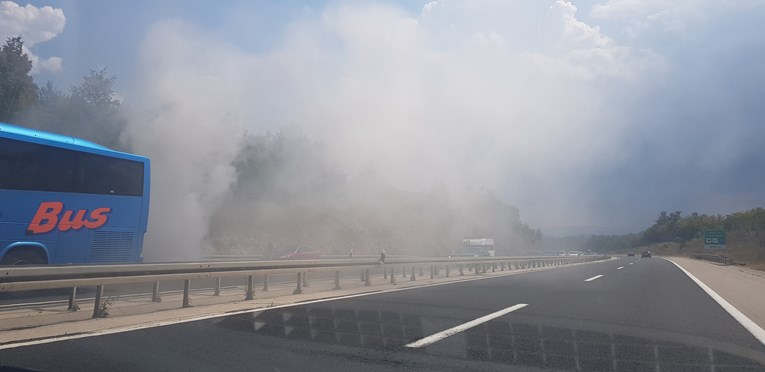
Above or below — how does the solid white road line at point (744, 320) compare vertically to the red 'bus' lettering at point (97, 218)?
below

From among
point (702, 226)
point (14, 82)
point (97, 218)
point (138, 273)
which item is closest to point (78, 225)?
point (97, 218)

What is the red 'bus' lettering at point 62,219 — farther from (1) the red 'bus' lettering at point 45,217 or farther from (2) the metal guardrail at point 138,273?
(2) the metal guardrail at point 138,273

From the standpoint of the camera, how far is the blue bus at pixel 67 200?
541 inches

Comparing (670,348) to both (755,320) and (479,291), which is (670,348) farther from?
(479,291)

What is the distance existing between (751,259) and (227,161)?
63896mm

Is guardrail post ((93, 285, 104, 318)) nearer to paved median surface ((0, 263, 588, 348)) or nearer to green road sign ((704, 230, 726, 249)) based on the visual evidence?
paved median surface ((0, 263, 588, 348))

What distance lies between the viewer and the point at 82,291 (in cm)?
1532

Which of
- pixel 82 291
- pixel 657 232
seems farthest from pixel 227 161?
pixel 657 232

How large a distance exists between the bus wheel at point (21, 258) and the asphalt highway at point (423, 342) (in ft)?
21.3

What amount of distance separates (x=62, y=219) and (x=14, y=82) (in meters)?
20.9

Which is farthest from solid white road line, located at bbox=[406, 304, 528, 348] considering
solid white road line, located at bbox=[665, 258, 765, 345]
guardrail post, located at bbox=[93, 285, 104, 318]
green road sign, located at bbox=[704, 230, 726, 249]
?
green road sign, located at bbox=[704, 230, 726, 249]

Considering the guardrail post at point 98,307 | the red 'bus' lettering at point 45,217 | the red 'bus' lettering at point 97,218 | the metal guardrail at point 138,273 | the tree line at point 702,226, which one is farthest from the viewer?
the tree line at point 702,226

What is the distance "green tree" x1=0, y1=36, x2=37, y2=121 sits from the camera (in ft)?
100

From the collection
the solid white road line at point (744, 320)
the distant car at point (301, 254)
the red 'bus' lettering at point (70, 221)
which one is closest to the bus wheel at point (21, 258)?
the red 'bus' lettering at point (70, 221)
